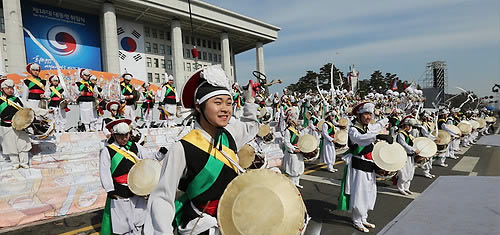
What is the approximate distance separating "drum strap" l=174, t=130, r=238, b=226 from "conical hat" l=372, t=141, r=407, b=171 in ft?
11.6

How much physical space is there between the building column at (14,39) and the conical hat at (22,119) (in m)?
20.5

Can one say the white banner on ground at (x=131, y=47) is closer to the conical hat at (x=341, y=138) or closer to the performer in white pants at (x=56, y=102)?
the performer in white pants at (x=56, y=102)

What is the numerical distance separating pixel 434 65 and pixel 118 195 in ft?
198

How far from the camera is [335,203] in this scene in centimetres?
593

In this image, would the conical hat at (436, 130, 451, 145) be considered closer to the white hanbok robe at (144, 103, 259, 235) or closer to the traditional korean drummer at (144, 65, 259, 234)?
the traditional korean drummer at (144, 65, 259, 234)

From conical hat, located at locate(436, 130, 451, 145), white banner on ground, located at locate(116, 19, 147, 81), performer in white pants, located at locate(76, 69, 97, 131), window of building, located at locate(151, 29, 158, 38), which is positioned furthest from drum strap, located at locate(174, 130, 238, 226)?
window of building, located at locate(151, 29, 158, 38)

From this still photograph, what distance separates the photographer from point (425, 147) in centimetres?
675

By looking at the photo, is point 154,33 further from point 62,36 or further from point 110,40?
point 62,36

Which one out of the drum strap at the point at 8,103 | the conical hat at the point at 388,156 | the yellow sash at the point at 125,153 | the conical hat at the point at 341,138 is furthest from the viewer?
the conical hat at the point at 341,138

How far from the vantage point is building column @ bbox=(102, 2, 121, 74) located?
28397mm

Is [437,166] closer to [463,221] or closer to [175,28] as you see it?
[463,221]

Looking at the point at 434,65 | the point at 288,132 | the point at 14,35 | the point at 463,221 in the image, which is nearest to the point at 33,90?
the point at 288,132

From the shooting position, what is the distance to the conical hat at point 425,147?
6656 mm

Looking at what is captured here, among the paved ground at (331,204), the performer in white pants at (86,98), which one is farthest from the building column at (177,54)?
the paved ground at (331,204)
